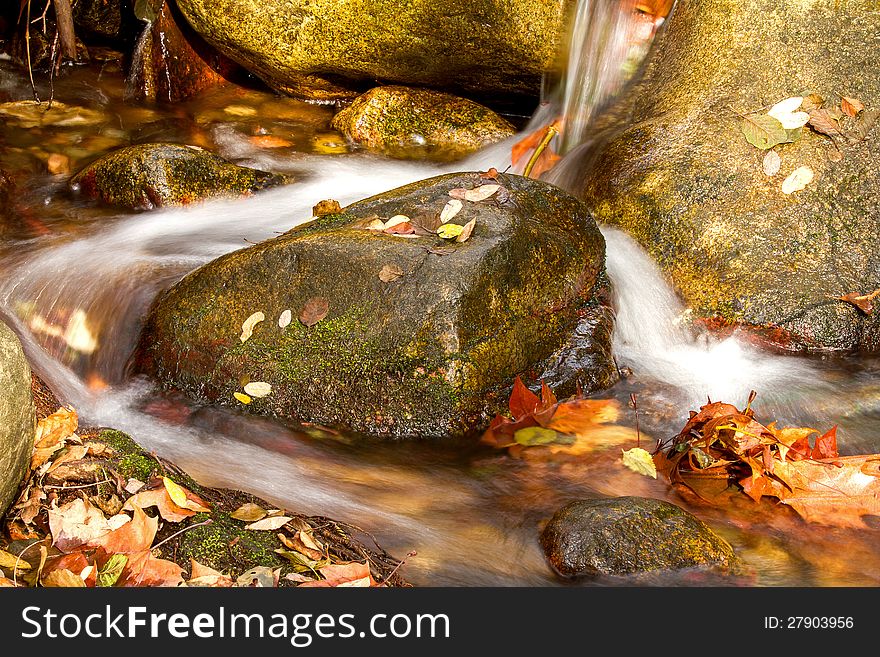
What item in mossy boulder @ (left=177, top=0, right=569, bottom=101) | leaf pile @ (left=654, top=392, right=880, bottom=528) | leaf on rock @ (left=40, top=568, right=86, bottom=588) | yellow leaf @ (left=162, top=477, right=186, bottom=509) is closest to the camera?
leaf on rock @ (left=40, top=568, right=86, bottom=588)

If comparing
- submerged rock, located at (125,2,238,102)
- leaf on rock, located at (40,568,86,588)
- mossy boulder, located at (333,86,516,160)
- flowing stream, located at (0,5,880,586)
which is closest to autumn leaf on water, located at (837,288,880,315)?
flowing stream, located at (0,5,880,586)

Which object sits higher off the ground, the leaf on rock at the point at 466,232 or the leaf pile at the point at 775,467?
the leaf on rock at the point at 466,232

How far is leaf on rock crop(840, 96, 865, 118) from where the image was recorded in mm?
5457

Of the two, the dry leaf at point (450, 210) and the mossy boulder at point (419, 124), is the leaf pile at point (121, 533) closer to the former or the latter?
the dry leaf at point (450, 210)

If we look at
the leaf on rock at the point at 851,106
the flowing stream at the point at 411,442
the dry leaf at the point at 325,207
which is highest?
the leaf on rock at the point at 851,106

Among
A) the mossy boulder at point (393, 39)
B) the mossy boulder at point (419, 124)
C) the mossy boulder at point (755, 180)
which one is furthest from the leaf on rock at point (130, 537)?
the mossy boulder at point (393, 39)

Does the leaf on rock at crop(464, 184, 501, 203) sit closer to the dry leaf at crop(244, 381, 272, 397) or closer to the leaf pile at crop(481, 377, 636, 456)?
the leaf pile at crop(481, 377, 636, 456)

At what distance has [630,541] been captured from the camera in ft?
10.6


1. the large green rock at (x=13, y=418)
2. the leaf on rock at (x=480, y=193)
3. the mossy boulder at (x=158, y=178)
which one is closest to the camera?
the large green rock at (x=13, y=418)

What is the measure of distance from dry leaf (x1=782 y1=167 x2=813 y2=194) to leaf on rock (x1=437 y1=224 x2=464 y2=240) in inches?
86.4

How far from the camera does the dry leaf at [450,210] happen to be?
14.5 feet

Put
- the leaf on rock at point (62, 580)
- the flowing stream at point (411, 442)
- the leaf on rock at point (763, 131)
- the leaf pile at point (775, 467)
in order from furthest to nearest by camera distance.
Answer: the leaf on rock at point (763, 131)
the leaf pile at point (775, 467)
the flowing stream at point (411, 442)
the leaf on rock at point (62, 580)

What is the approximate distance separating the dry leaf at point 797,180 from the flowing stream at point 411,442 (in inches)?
37.1

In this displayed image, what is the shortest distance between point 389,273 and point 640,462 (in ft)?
4.69
